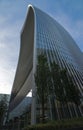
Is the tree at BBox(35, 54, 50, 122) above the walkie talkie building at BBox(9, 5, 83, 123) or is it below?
below

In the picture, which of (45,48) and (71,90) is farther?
(45,48)

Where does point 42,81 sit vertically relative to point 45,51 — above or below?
below

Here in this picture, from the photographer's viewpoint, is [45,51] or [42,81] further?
[45,51]

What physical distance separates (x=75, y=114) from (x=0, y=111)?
20.2 meters

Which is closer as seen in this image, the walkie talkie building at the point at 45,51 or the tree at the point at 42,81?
the tree at the point at 42,81

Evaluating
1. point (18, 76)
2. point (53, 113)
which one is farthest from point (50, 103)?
point (18, 76)

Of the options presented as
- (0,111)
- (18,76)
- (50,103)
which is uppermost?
(18,76)

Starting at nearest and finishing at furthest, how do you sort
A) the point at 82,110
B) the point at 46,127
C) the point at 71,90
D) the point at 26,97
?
1. the point at 46,127
2. the point at 71,90
3. the point at 82,110
4. the point at 26,97

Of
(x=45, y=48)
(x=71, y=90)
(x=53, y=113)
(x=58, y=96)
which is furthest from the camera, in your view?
(x=45, y=48)

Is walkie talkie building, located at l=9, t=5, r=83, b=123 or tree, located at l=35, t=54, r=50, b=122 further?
walkie talkie building, located at l=9, t=5, r=83, b=123

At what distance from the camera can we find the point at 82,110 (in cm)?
2594

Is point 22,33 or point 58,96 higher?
point 22,33

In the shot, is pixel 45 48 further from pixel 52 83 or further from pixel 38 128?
pixel 38 128

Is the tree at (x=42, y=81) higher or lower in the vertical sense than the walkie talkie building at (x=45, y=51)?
lower
